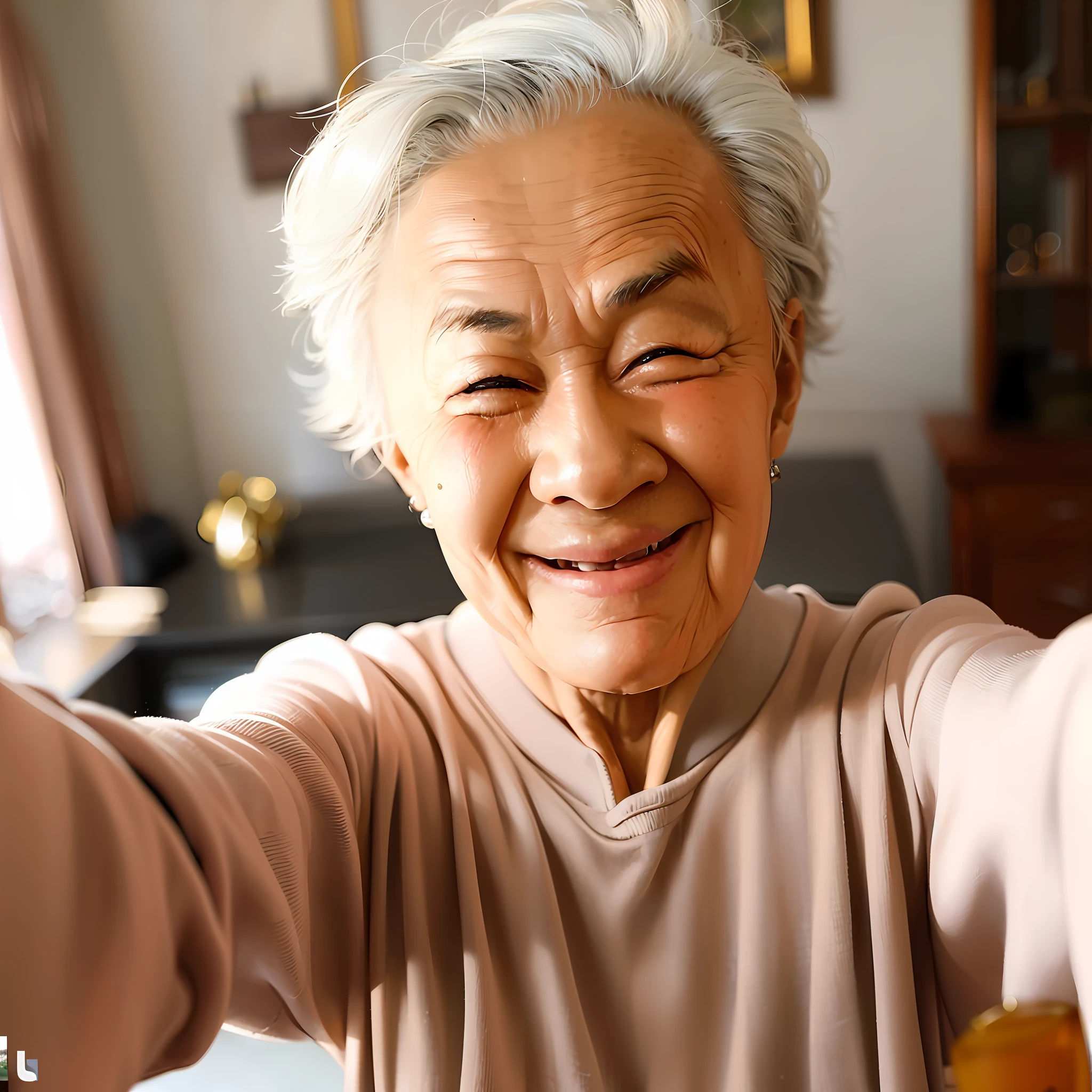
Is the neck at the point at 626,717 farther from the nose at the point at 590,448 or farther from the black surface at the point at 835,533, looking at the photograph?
the black surface at the point at 835,533

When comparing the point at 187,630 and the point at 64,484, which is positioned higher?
the point at 64,484

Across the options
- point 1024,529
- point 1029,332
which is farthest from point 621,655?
point 1029,332

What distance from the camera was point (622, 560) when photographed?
1.42 ft

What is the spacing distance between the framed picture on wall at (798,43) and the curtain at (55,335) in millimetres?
1034

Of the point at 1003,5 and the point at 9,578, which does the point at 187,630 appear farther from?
Answer: the point at 1003,5

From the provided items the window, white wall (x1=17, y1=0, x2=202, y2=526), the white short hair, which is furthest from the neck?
white wall (x1=17, y1=0, x2=202, y2=526)

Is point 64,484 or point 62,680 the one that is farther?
point 64,484

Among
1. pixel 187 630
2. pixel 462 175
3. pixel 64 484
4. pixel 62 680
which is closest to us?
pixel 462 175

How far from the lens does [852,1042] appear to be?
458 mm

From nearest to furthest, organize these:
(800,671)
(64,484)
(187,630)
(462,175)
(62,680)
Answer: (462,175) → (800,671) → (62,680) → (187,630) → (64,484)

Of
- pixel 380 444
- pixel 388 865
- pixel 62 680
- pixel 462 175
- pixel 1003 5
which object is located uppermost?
pixel 1003 5

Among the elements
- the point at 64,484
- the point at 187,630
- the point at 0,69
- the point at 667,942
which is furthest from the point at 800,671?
the point at 0,69

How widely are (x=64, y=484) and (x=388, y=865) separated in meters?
1.13

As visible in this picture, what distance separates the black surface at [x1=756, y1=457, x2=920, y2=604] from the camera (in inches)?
37.2
